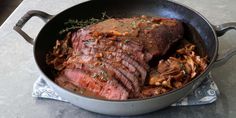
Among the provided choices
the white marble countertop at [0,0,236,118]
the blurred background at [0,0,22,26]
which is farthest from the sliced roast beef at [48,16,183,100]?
A: the blurred background at [0,0,22,26]

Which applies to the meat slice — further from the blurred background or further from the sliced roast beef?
the blurred background

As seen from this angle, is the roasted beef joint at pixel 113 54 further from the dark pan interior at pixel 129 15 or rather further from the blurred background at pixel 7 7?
the blurred background at pixel 7 7

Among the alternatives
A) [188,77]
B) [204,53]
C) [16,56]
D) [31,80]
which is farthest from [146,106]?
[16,56]

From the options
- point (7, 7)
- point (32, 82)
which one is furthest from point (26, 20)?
point (7, 7)

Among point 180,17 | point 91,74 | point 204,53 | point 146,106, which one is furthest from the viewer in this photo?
point 180,17

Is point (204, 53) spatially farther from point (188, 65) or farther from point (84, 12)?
point (84, 12)

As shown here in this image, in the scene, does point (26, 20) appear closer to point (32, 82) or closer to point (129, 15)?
point (32, 82)
